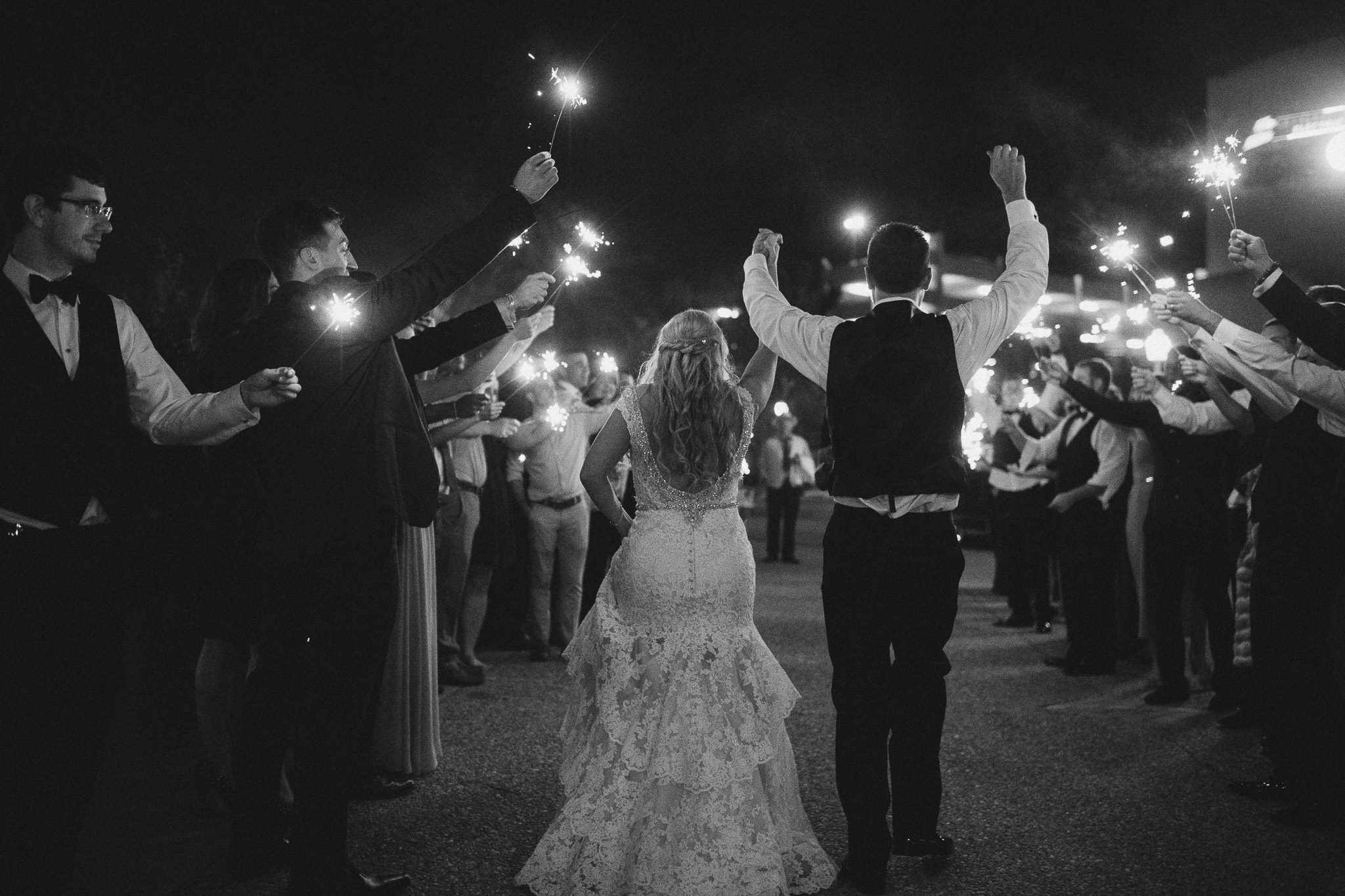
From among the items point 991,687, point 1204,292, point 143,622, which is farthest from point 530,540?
point 1204,292

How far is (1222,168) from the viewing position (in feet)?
14.8

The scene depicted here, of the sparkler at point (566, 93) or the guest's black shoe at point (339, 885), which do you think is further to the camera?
the sparkler at point (566, 93)

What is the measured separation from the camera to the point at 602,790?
3604 mm

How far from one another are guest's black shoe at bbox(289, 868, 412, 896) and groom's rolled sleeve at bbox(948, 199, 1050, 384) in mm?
2783

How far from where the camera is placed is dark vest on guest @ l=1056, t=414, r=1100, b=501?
7.93 m

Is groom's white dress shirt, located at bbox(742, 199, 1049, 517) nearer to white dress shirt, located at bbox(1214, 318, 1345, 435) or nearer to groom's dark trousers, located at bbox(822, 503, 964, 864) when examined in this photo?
groom's dark trousers, located at bbox(822, 503, 964, 864)

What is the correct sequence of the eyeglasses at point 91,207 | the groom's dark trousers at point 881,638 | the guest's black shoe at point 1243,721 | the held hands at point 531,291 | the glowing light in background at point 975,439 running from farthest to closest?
the glowing light in background at point 975,439 < the guest's black shoe at point 1243,721 < the held hands at point 531,291 < the groom's dark trousers at point 881,638 < the eyeglasses at point 91,207

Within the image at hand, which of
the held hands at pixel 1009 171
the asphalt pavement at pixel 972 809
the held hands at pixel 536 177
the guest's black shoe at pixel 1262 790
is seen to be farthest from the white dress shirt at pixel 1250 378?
the held hands at pixel 536 177

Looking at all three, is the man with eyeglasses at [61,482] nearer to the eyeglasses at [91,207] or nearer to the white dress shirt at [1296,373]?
the eyeglasses at [91,207]

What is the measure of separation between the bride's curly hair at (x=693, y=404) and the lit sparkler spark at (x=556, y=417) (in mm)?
4059

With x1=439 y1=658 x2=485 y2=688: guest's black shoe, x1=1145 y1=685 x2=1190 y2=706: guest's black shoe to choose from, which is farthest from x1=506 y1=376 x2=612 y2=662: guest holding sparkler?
x1=1145 y1=685 x2=1190 y2=706: guest's black shoe

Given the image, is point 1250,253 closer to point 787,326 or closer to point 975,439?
point 787,326

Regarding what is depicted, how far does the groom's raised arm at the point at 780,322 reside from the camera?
3.88 metres

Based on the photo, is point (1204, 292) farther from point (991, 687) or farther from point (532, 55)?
point (532, 55)
